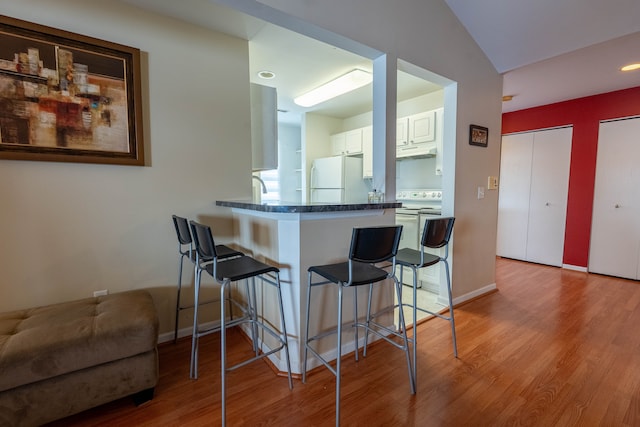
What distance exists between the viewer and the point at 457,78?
2.58 meters

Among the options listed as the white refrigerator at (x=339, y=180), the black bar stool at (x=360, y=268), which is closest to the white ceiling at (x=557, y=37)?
the white refrigerator at (x=339, y=180)

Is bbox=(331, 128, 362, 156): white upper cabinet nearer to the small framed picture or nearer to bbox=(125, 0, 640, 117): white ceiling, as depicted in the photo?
bbox=(125, 0, 640, 117): white ceiling

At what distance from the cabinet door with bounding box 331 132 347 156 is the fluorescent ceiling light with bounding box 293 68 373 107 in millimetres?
959

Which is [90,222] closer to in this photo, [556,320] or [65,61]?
[65,61]

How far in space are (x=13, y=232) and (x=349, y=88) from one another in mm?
3149

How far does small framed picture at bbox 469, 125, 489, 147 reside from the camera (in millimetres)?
2742

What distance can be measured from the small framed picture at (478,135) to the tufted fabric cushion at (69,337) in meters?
2.98

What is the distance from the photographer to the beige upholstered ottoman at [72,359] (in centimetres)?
123

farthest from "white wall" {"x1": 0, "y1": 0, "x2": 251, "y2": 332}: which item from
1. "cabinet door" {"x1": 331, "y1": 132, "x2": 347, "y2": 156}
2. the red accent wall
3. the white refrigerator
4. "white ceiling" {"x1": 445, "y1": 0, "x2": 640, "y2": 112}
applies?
the red accent wall

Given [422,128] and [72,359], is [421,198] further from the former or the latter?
[72,359]

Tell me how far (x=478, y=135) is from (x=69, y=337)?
3397 millimetres

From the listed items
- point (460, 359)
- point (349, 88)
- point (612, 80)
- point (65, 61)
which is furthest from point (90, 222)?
point (612, 80)

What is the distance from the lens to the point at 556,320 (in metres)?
2.46

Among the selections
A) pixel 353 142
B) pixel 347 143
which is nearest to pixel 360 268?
pixel 353 142
